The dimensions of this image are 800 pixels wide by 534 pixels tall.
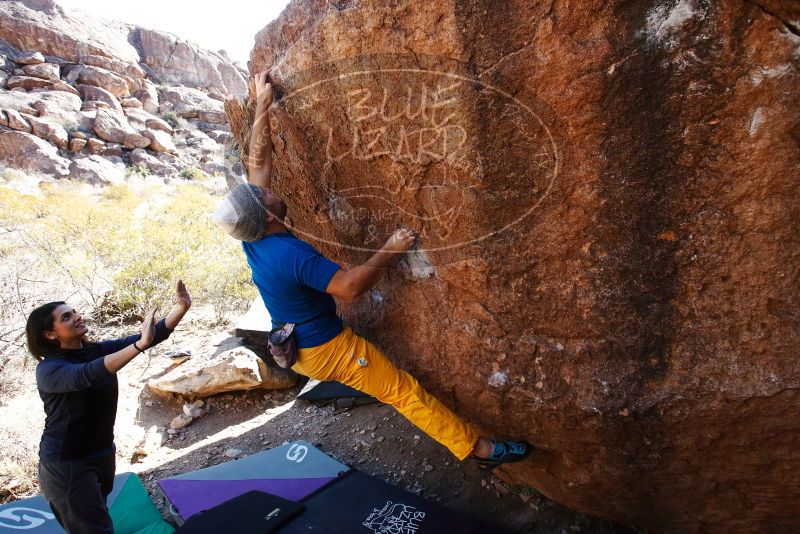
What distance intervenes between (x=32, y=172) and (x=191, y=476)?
606 inches

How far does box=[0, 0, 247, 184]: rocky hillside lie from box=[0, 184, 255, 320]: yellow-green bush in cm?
593

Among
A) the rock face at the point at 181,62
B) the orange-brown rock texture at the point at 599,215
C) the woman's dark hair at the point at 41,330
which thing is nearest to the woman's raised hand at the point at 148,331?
the woman's dark hair at the point at 41,330

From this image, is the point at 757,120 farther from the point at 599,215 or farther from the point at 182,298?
the point at 182,298

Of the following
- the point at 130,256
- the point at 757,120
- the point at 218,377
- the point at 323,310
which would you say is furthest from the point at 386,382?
the point at 130,256

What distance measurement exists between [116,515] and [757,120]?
10.9 ft

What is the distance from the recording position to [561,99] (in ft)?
4.71

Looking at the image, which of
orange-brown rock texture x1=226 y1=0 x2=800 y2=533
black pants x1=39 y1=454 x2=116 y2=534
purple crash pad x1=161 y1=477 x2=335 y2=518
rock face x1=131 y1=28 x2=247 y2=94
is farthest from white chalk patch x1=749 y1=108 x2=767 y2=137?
rock face x1=131 y1=28 x2=247 y2=94

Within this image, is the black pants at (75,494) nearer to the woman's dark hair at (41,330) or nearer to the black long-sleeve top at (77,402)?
the black long-sleeve top at (77,402)

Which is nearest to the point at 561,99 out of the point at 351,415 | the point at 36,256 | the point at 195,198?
the point at 351,415

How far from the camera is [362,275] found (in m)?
1.73

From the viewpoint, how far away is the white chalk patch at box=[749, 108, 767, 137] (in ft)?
Result: 4.15

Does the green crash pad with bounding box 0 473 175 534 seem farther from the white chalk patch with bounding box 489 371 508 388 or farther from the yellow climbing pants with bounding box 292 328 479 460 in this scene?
the white chalk patch with bounding box 489 371 508 388

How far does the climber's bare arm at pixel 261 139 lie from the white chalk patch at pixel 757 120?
1.78m

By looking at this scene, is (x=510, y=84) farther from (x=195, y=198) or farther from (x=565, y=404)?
(x=195, y=198)
